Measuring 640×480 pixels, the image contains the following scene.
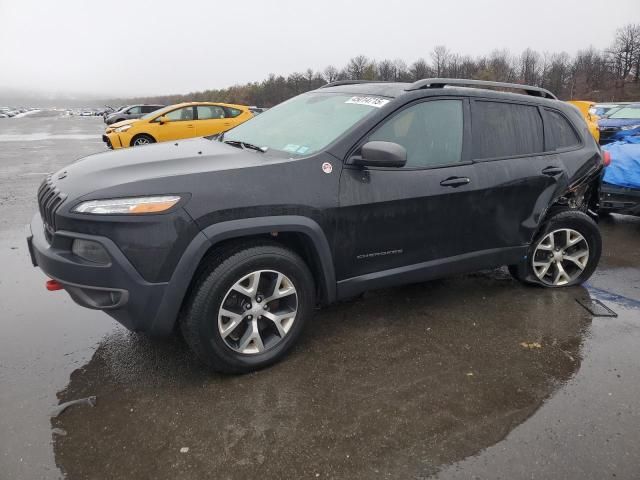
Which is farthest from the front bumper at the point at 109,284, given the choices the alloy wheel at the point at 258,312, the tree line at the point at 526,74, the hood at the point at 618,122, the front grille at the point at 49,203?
the tree line at the point at 526,74

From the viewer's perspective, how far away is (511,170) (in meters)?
3.61

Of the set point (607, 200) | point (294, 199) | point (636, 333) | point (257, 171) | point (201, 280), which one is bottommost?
point (636, 333)

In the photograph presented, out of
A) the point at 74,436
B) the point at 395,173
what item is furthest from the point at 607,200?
the point at 74,436

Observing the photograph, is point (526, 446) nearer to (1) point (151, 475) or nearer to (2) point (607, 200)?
(1) point (151, 475)

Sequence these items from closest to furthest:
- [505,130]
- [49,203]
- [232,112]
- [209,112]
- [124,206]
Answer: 1. [124,206]
2. [49,203]
3. [505,130]
4. [209,112]
5. [232,112]

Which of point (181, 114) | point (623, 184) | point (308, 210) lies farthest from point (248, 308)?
point (181, 114)

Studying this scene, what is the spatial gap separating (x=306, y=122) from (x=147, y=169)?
1.26 metres

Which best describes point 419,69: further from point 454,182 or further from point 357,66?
point 454,182

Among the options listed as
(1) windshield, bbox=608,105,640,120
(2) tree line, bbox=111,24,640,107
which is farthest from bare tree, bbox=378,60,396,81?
(1) windshield, bbox=608,105,640,120

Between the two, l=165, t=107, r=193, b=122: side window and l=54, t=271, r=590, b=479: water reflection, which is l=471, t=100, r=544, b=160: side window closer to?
l=54, t=271, r=590, b=479: water reflection

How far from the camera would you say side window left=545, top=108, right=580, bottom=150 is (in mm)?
3973

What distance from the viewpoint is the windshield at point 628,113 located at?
528 inches

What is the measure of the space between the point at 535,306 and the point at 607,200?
10.3 feet

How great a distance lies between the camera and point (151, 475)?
84.3 inches
